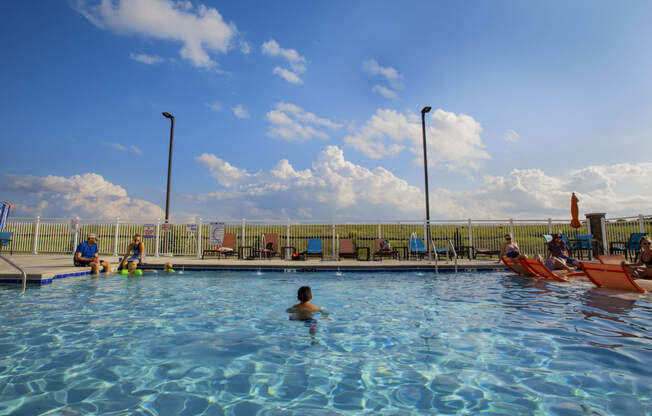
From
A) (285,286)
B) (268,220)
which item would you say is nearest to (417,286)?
(285,286)

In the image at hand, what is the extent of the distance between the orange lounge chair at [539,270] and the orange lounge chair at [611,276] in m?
1.10

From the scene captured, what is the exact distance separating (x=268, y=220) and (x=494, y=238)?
31.5 ft

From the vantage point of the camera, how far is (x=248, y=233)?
14.4 meters

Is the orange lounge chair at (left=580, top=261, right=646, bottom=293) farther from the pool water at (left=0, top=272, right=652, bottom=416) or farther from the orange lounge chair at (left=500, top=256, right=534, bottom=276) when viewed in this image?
the orange lounge chair at (left=500, top=256, right=534, bottom=276)

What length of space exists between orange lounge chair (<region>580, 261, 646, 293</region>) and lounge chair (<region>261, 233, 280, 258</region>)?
32.1ft

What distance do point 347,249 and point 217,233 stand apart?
16.9ft

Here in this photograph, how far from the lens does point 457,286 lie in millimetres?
7715

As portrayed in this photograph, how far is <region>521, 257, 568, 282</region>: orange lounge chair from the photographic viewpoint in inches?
308

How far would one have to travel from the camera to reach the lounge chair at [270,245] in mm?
13326

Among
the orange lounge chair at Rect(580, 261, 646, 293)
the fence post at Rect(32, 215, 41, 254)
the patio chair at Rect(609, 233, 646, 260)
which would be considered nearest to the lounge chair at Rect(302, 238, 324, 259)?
the orange lounge chair at Rect(580, 261, 646, 293)

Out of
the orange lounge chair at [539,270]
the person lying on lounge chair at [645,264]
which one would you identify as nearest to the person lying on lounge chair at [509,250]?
the orange lounge chair at [539,270]

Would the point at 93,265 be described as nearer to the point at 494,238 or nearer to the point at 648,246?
the point at 648,246

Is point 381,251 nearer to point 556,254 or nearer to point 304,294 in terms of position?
point 556,254

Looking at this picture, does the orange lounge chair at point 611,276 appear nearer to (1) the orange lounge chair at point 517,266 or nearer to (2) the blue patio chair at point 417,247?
(1) the orange lounge chair at point 517,266
